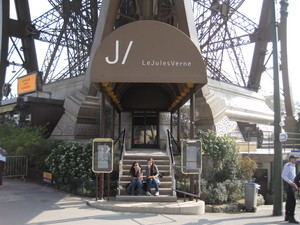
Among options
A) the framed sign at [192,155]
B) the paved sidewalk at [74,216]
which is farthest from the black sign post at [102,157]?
the framed sign at [192,155]

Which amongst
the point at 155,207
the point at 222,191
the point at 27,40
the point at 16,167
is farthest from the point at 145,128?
the point at 27,40

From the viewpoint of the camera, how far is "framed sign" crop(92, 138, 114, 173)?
1190cm

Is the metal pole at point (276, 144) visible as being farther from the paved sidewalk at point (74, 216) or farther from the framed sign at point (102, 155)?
the framed sign at point (102, 155)

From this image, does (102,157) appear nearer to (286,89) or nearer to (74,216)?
(74,216)

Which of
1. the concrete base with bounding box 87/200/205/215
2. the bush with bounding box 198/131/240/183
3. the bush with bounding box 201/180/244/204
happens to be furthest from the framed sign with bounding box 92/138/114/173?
the bush with bounding box 198/131/240/183

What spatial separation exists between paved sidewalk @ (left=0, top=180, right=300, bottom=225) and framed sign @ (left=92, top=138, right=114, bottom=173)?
1.24 m

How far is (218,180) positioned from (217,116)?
7741mm

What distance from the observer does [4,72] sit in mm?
38312

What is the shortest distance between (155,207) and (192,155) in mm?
2361

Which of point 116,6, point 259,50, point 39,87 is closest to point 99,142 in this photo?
point 116,6

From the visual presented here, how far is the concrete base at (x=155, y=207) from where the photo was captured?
34.7 feet

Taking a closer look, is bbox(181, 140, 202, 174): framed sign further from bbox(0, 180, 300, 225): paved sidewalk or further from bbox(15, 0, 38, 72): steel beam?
bbox(15, 0, 38, 72): steel beam

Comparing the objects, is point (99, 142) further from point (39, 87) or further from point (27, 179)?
point (39, 87)

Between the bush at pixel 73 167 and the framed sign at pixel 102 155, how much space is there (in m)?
1.41
